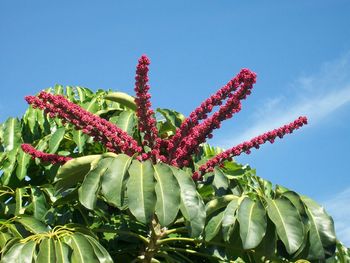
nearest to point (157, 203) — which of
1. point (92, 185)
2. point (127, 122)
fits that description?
point (92, 185)

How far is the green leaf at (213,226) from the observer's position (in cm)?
305

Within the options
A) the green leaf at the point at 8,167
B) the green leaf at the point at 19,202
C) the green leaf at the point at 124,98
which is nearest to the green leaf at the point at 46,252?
the green leaf at the point at 19,202

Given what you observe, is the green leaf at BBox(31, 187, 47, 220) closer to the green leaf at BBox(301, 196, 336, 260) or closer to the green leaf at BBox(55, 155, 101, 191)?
the green leaf at BBox(55, 155, 101, 191)

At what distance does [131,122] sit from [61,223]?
680mm

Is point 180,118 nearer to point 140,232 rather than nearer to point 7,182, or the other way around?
point 140,232

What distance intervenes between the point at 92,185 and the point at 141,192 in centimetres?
25

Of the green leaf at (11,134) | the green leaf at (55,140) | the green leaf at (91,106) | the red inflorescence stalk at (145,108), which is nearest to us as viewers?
the red inflorescence stalk at (145,108)

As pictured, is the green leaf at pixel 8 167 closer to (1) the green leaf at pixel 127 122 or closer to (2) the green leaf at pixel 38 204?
(2) the green leaf at pixel 38 204

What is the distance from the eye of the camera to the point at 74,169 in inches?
124

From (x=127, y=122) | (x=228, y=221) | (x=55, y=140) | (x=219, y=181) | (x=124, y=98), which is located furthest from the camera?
(x=55, y=140)

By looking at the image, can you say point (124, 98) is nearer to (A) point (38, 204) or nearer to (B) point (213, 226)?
(A) point (38, 204)

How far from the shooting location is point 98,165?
9.55 feet

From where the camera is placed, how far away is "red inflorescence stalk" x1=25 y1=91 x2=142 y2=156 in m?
3.08

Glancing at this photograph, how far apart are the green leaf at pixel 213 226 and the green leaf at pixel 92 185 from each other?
544mm
